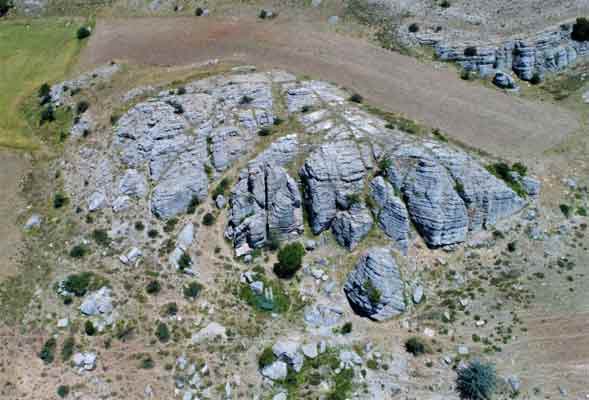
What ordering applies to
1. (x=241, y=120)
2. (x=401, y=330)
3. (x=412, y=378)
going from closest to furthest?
(x=412, y=378)
(x=401, y=330)
(x=241, y=120)

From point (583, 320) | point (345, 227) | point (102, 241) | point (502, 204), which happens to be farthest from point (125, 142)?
point (583, 320)

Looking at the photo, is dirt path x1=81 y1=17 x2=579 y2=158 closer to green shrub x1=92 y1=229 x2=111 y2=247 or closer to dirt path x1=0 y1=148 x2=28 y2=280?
dirt path x1=0 y1=148 x2=28 y2=280

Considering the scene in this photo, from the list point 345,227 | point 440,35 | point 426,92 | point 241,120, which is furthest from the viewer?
point 440,35

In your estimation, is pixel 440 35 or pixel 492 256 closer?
pixel 492 256

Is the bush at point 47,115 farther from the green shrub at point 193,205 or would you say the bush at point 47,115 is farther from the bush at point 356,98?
Result: the bush at point 356,98

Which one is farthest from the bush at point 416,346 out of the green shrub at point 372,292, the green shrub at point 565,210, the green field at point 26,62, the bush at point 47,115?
the bush at point 47,115

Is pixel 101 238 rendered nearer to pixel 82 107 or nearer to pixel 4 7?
pixel 82 107

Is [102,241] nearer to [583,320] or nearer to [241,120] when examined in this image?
[241,120]
